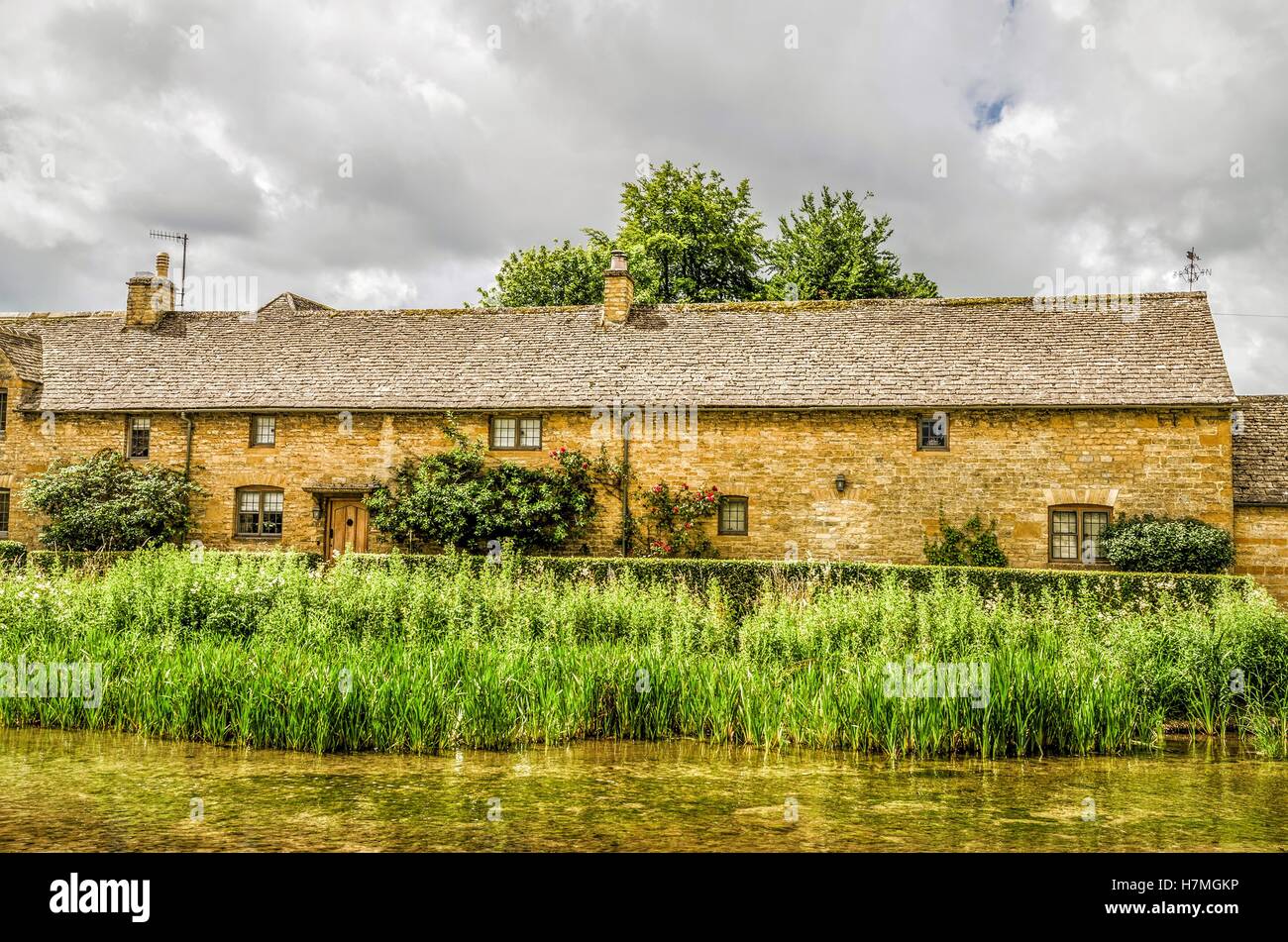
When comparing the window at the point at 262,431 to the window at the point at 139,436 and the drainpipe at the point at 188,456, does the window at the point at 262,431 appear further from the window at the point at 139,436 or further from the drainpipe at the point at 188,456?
the window at the point at 139,436

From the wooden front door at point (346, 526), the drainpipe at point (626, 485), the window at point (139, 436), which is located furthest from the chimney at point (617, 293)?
the window at point (139, 436)

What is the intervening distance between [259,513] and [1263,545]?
22.6 metres

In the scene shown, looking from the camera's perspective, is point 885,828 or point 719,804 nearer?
point 885,828

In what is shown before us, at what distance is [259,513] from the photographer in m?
24.6

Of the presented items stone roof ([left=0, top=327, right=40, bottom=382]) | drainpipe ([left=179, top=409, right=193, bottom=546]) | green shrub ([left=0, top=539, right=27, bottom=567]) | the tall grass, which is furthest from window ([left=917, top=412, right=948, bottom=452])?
stone roof ([left=0, top=327, right=40, bottom=382])

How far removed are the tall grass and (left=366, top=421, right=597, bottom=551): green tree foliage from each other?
8.47 metres

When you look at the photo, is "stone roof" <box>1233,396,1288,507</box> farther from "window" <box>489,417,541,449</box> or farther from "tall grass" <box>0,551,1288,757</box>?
"window" <box>489,417,541,449</box>

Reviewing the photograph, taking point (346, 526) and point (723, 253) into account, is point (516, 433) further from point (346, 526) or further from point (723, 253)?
point (723, 253)

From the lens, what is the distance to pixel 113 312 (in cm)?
2948

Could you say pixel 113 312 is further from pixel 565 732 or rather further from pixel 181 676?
pixel 565 732

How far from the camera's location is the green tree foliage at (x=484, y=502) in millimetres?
22031

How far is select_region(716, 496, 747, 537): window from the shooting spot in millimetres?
22306
